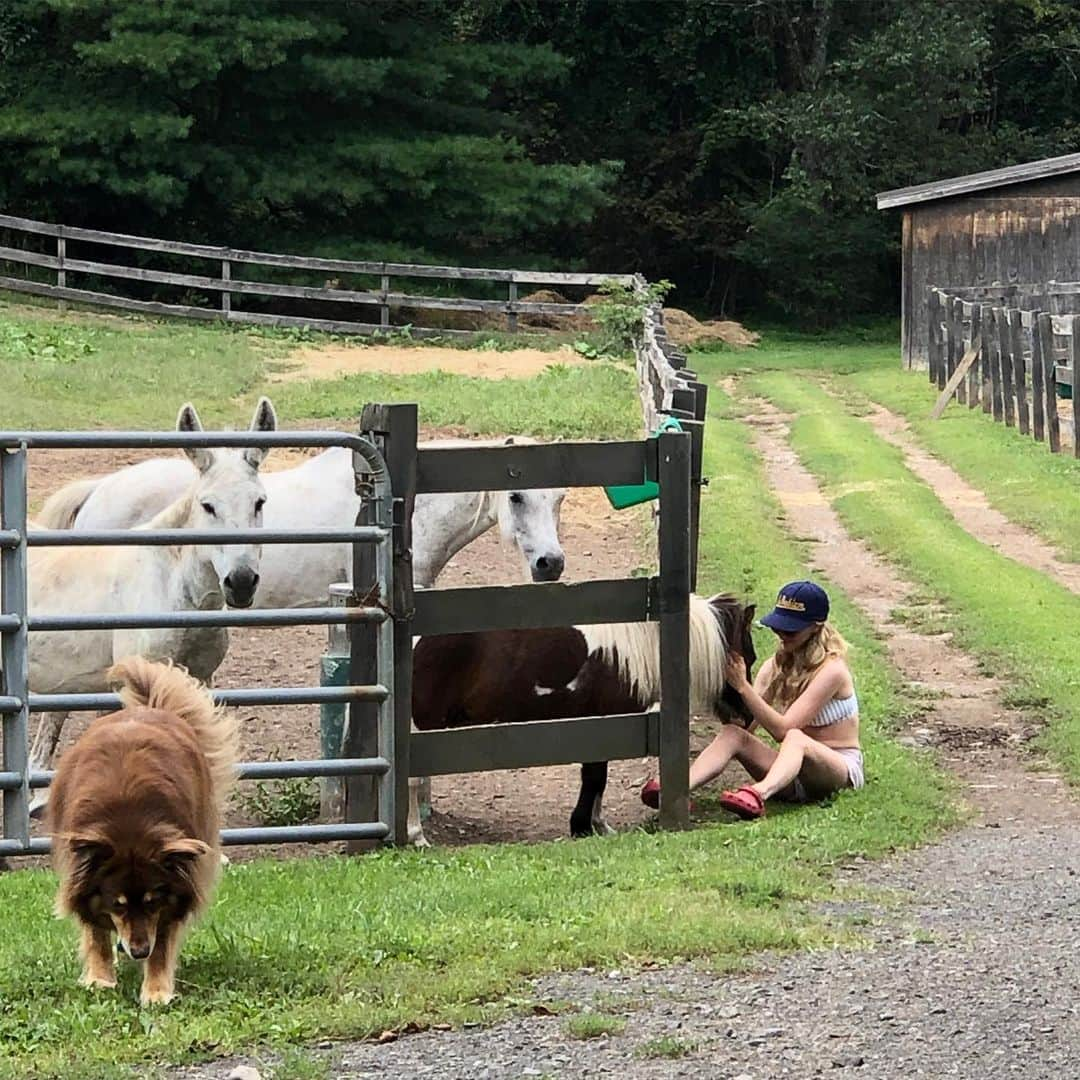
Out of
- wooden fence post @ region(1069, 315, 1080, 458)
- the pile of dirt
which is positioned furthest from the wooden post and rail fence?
the pile of dirt

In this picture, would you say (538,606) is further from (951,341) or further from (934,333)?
(934,333)

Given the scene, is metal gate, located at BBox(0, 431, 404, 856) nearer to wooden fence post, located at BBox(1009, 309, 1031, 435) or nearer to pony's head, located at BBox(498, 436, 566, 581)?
pony's head, located at BBox(498, 436, 566, 581)

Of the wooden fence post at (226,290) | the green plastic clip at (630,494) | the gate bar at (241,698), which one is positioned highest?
the wooden fence post at (226,290)

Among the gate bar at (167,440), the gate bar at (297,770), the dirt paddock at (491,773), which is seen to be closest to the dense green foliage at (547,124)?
the dirt paddock at (491,773)

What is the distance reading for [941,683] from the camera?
995cm

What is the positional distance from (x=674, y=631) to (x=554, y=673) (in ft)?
1.98

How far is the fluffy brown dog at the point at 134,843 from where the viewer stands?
464cm

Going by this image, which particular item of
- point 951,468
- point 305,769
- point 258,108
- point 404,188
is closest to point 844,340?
point 404,188

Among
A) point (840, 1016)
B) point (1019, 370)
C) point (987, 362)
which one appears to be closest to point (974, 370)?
point (987, 362)

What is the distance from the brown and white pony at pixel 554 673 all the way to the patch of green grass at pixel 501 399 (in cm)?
1019

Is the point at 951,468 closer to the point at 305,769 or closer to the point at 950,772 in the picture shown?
the point at 950,772

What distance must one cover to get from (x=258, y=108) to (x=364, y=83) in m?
2.73

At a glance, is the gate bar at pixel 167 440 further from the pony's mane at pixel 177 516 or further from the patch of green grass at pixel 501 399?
the patch of green grass at pixel 501 399

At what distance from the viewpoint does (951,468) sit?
63.3 feet
